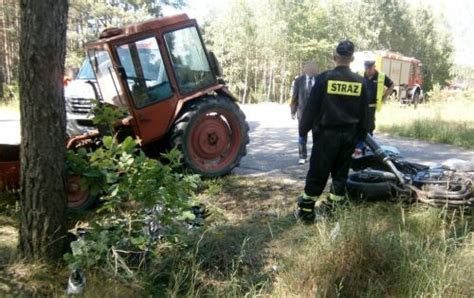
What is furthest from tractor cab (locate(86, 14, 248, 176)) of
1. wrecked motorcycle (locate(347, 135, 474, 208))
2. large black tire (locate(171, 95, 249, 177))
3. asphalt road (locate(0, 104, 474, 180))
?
wrecked motorcycle (locate(347, 135, 474, 208))

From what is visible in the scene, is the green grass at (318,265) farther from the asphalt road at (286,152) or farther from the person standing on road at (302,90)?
the person standing on road at (302,90)

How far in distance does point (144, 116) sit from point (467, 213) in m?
4.02

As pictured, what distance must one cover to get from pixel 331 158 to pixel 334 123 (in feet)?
1.12

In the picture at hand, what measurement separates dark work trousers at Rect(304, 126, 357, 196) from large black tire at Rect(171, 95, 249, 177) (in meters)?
2.38

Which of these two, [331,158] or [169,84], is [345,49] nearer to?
[331,158]

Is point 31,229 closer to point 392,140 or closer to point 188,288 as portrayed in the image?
point 188,288

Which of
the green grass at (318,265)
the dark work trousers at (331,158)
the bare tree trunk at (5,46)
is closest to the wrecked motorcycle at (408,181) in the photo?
the green grass at (318,265)

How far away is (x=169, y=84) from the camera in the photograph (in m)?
6.51

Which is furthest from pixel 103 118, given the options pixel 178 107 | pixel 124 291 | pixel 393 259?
pixel 178 107

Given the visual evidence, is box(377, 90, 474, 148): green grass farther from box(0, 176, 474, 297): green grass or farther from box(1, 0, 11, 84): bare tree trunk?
box(1, 0, 11, 84): bare tree trunk

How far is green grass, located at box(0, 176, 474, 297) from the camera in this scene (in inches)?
126

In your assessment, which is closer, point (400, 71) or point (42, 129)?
point (42, 129)

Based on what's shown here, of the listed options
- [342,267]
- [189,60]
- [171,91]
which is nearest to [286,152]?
[189,60]

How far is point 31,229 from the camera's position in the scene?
3352 mm
